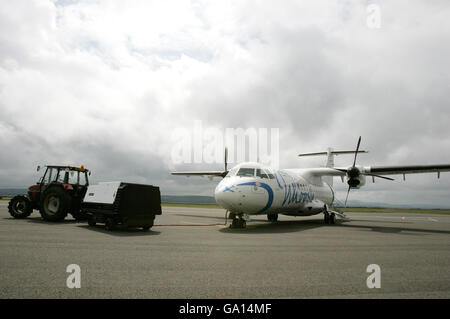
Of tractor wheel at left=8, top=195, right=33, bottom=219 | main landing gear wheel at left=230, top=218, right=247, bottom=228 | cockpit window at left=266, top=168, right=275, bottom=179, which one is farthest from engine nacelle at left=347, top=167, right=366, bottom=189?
tractor wheel at left=8, top=195, right=33, bottom=219

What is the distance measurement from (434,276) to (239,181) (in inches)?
347

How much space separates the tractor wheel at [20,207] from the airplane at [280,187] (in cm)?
1043

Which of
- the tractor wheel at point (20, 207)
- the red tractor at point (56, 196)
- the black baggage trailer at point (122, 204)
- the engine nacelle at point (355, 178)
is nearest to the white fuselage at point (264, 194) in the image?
the engine nacelle at point (355, 178)

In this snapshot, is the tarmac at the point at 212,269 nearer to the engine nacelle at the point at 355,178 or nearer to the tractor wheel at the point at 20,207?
the tractor wheel at the point at 20,207

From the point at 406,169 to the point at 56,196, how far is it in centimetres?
2054

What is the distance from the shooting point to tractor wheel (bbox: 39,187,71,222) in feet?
47.7

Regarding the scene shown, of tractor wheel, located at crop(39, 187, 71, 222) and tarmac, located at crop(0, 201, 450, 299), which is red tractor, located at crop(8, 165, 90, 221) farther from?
tarmac, located at crop(0, 201, 450, 299)

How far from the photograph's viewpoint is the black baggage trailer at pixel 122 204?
1188 cm

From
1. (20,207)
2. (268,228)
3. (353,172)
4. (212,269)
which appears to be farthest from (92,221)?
(353,172)

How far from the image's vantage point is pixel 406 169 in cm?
1898

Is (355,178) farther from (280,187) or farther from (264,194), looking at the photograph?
(264,194)

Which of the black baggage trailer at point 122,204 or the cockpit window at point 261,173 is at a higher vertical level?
the cockpit window at point 261,173

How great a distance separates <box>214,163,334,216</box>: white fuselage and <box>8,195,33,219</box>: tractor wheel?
34.2 feet
